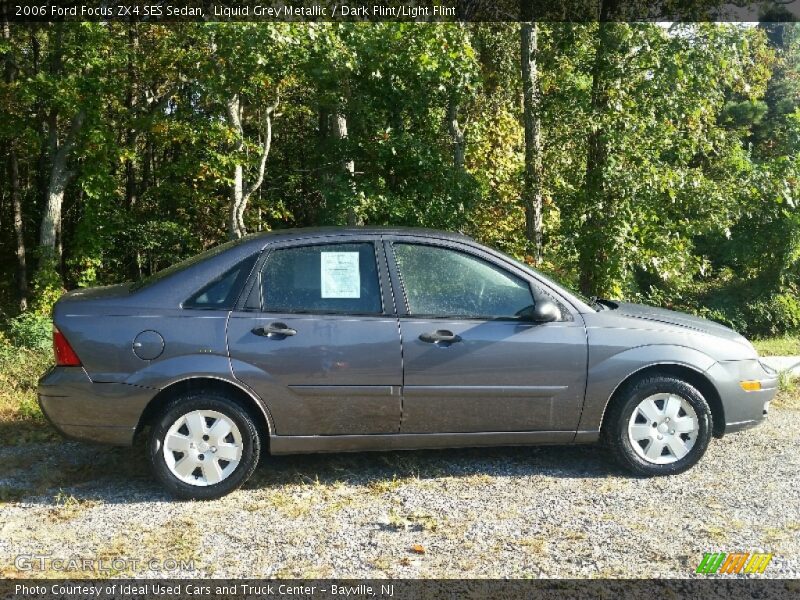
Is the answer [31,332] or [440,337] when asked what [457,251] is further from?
[31,332]

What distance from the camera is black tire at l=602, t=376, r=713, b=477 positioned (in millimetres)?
5176

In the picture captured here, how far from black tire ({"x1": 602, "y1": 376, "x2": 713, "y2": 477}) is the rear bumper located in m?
2.99

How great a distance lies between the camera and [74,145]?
16.1 meters

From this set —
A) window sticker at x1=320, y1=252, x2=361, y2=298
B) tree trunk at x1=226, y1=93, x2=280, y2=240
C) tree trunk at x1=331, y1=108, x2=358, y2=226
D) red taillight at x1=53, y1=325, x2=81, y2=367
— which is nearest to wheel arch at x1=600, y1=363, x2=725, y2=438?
window sticker at x1=320, y1=252, x2=361, y2=298

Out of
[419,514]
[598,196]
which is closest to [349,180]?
[598,196]

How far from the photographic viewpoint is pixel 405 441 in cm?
502

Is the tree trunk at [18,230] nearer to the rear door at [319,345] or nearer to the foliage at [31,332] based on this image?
the foliage at [31,332]

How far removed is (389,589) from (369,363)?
5.16 feet

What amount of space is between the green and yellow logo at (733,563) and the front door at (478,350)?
1349 mm

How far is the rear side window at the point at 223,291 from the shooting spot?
488cm

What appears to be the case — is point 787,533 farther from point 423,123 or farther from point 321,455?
point 423,123

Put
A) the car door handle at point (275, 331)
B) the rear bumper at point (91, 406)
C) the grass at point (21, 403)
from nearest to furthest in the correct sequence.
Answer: the rear bumper at point (91, 406) → the car door handle at point (275, 331) → the grass at point (21, 403)

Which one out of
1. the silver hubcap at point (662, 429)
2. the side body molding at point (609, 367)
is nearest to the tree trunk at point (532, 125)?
the side body molding at point (609, 367)

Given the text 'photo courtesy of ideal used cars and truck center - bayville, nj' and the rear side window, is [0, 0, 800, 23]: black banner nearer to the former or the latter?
the text 'photo courtesy of ideal used cars and truck center - bayville, nj'
